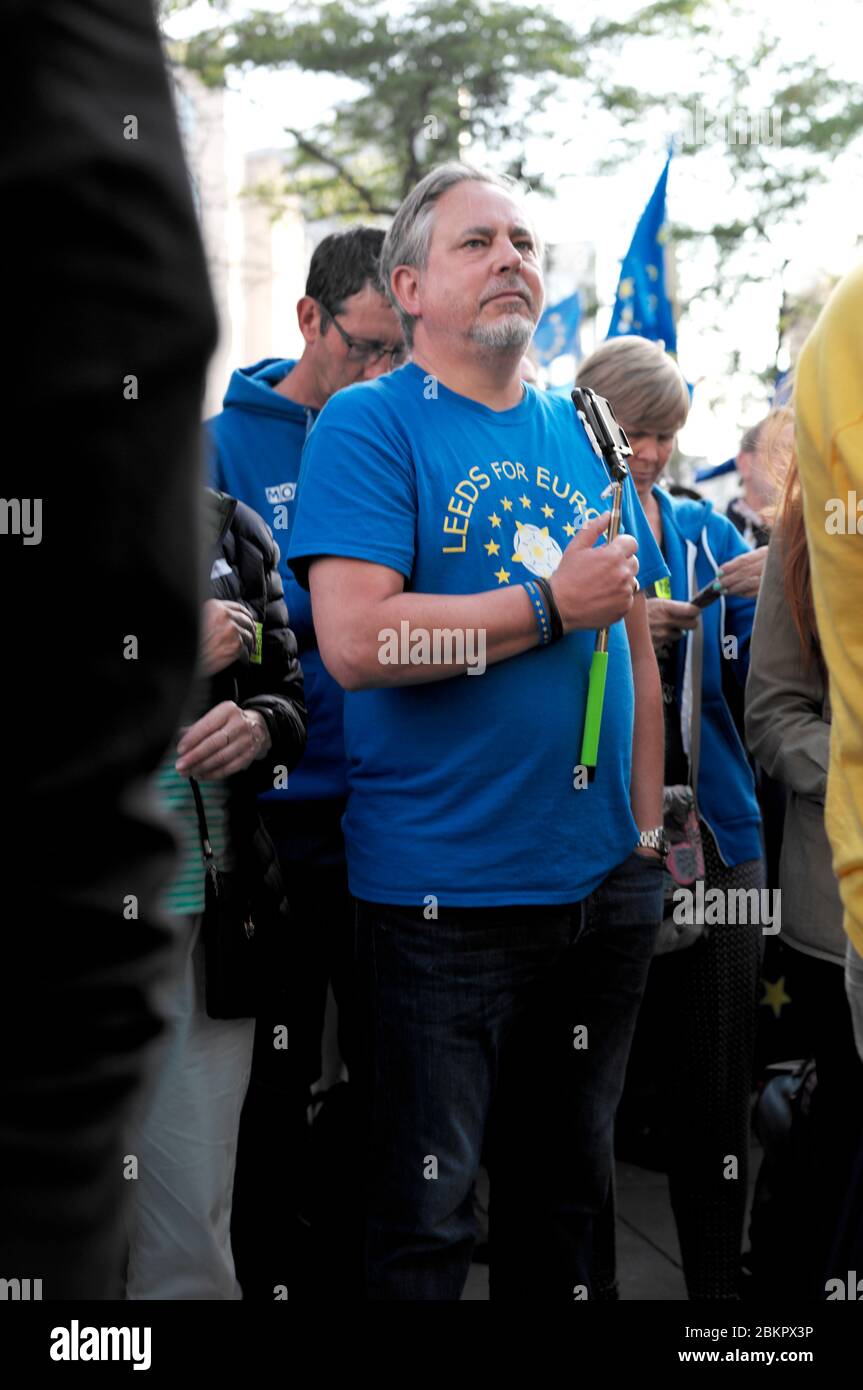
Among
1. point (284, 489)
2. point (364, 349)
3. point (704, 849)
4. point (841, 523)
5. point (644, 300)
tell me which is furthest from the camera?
point (644, 300)

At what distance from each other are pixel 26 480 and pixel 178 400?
3.0 inches

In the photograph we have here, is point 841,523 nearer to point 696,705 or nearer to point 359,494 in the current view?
point 359,494

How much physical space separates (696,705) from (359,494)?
1.17 m

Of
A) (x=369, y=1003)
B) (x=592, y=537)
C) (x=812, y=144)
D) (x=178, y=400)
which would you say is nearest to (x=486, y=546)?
(x=592, y=537)

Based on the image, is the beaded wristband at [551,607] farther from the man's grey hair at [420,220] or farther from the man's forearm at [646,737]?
the man's grey hair at [420,220]

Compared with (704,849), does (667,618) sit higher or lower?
higher

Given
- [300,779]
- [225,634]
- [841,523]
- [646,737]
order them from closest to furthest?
[841,523], [225,634], [646,737], [300,779]

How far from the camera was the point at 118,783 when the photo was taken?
2.14ft

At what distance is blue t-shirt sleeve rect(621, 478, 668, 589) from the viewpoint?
2936 mm

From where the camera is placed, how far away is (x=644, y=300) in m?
5.61

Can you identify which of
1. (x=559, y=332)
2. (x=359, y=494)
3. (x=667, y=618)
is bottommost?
→ (x=667, y=618)

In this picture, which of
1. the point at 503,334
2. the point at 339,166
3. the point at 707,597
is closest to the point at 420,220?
the point at 503,334

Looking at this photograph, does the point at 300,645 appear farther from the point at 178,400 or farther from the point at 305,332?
the point at 178,400

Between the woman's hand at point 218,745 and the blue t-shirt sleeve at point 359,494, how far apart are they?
285 millimetres
